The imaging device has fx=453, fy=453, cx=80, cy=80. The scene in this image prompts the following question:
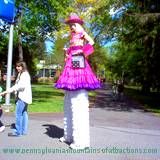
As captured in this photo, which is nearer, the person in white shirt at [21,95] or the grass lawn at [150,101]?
the person in white shirt at [21,95]

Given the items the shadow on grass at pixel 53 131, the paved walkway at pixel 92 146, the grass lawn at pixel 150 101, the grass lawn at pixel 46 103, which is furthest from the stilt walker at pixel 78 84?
the grass lawn at pixel 150 101

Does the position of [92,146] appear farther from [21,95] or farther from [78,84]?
[21,95]

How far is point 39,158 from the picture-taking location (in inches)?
334

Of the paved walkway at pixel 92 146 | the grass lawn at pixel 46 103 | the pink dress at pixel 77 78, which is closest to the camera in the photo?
the paved walkway at pixel 92 146

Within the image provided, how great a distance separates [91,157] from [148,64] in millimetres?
24088

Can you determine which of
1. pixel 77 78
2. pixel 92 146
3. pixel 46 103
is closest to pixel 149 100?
pixel 46 103

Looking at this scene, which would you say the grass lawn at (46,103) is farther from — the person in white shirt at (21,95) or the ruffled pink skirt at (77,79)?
the ruffled pink skirt at (77,79)

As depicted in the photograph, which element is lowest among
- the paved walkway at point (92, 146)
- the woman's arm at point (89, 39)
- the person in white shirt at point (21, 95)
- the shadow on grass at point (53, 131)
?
the paved walkway at point (92, 146)

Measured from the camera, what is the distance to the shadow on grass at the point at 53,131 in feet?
37.0

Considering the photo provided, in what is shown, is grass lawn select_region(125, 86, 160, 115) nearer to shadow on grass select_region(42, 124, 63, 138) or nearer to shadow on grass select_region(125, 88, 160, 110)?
shadow on grass select_region(125, 88, 160, 110)

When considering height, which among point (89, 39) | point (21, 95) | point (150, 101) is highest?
point (89, 39)

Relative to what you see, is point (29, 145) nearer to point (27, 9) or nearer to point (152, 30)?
point (152, 30)

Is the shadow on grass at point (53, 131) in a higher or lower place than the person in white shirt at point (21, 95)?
lower

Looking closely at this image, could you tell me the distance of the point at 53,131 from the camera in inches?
476
